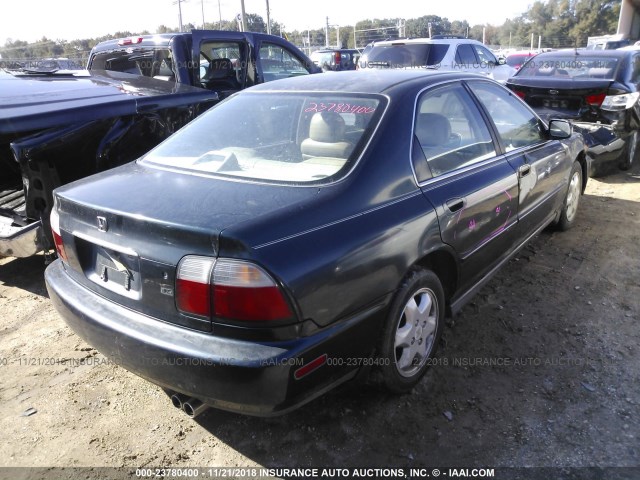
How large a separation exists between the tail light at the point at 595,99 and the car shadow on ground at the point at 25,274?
6912 millimetres

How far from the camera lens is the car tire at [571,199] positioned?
4.76 meters

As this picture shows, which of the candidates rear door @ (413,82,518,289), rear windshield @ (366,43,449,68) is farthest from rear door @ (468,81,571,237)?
rear windshield @ (366,43,449,68)

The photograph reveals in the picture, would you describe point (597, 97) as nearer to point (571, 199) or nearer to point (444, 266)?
point (571, 199)

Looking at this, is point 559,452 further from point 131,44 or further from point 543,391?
point 131,44

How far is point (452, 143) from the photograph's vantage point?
3.02 metres

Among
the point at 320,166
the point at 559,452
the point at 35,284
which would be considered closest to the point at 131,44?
the point at 35,284

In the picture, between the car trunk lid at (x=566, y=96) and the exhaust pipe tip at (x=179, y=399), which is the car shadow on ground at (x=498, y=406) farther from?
the car trunk lid at (x=566, y=96)

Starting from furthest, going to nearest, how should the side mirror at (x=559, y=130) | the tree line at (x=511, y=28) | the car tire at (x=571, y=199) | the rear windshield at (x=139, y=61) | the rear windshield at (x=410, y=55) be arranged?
1. the tree line at (x=511, y=28)
2. the rear windshield at (x=410, y=55)
3. the rear windshield at (x=139, y=61)
4. the car tire at (x=571, y=199)
5. the side mirror at (x=559, y=130)

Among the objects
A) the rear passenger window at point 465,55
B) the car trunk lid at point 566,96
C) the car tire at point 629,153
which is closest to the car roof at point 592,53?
the car trunk lid at point 566,96

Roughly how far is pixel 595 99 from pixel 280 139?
5.81 m

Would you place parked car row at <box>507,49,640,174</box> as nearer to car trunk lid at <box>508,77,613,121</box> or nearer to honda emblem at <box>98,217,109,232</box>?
car trunk lid at <box>508,77,613,121</box>

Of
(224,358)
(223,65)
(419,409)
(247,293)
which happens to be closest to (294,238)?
(247,293)

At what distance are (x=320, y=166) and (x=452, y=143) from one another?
934 mm

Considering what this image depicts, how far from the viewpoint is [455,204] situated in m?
2.77
